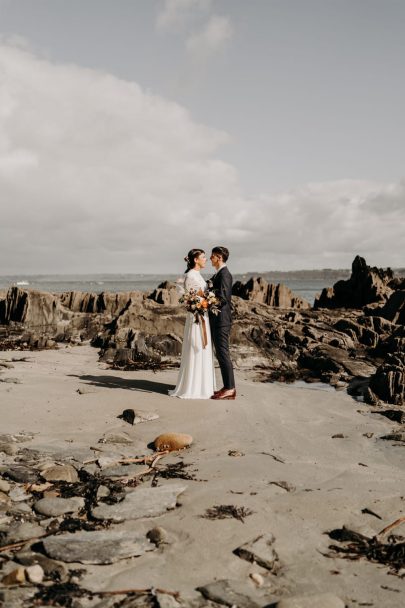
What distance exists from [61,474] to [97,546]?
1.57 metres

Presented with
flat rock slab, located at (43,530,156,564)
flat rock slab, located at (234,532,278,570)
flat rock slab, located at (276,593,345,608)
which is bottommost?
flat rock slab, located at (43,530,156,564)

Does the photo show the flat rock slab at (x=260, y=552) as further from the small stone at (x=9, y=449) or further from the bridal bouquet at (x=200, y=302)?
the bridal bouquet at (x=200, y=302)

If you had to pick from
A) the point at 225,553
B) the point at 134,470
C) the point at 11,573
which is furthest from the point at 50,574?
the point at 134,470

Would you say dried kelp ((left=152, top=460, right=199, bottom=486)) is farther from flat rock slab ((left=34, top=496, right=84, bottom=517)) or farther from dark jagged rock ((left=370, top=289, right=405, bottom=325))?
dark jagged rock ((left=370, top=289, right=405, bottom=325))

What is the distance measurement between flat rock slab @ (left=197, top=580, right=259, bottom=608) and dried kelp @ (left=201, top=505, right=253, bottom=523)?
94 cm

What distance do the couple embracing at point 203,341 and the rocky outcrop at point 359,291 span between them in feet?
61.8

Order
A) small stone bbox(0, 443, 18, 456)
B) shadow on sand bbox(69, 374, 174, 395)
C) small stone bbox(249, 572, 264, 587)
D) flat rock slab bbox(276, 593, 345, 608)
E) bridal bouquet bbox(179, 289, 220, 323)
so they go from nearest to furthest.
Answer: flat rock slab bbox(276, 593, 345, 608) < small stone bbox(249, 572, 264, 587) < small stone bbox(0, 443, 18, 456) < bridal bouquet bbox(179, 289, 220, 323) < shadow on sand bbox(69, 374, 174, 395)

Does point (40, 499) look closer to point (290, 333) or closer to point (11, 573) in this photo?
point (11, 573)

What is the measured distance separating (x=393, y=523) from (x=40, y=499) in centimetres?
306

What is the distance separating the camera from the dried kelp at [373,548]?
342 cm

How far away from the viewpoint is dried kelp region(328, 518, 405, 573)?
135 inches

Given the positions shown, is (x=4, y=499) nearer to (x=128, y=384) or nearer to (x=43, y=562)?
(x=43, y=562)

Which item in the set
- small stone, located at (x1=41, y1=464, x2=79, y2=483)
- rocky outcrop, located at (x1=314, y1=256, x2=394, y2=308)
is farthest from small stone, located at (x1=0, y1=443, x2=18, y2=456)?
rocky outcrop, located at (x1=314, y1=256, x2=394, y2=308)

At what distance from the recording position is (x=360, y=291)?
26844 millimetres
